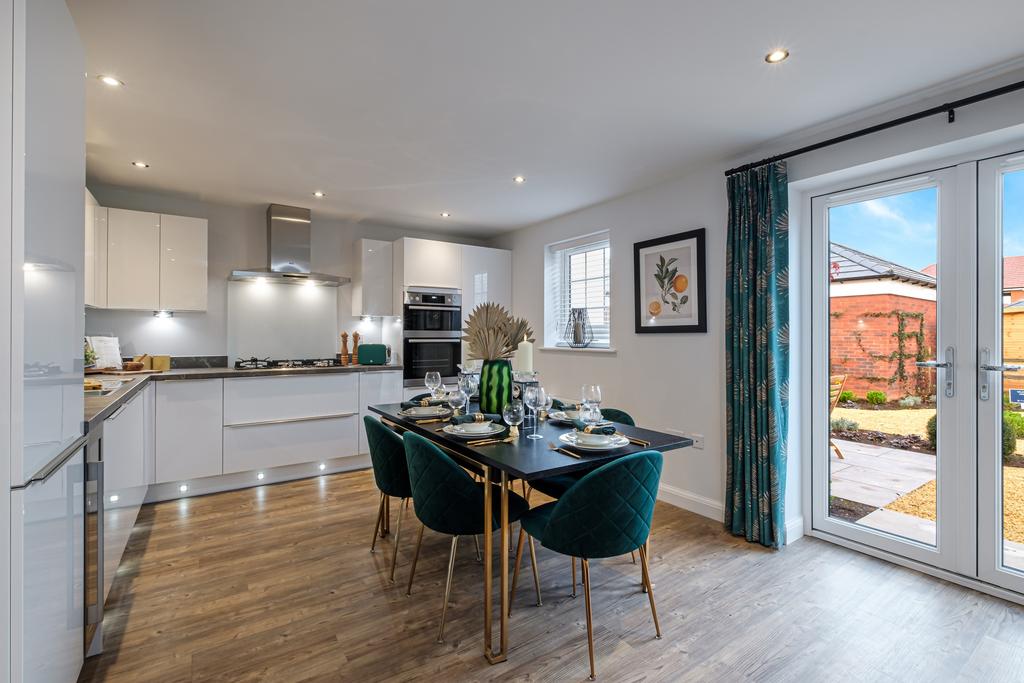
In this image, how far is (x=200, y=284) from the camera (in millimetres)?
4016

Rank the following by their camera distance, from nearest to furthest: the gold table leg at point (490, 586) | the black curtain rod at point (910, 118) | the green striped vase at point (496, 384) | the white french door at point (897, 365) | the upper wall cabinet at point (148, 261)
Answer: the gold table leg at point (490, 586)
the black curtain rod at point (910, 118)
the white french door at point (897, 365)
the green striped vase at point (496, 384)
the upper wall cabinet at point (148, 261)

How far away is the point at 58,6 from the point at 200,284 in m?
3.00

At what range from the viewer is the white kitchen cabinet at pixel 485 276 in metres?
5.05

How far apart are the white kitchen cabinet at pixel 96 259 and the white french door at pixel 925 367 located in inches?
192

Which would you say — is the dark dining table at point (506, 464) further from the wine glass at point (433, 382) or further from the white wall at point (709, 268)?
the white wall at point (709, 268)

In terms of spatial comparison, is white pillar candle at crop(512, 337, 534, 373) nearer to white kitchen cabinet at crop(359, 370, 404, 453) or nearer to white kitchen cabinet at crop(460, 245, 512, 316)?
white kitchen cabinet at crop(359, 370, 404, 453)

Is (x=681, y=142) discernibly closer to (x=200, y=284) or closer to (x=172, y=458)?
(x=200, y=284)

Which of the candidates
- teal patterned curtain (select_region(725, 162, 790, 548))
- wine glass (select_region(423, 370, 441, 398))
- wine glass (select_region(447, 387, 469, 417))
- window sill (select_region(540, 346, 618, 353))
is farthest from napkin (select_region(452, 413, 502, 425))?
window sill (select_region(540, 346, 618, 353))

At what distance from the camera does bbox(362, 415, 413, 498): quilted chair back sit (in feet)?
7.87

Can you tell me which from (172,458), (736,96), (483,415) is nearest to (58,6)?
(483,415)

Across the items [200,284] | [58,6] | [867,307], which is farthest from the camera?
[200,284]

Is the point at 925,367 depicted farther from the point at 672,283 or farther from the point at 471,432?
the point at 471,432

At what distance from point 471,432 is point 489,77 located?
5.29 ft

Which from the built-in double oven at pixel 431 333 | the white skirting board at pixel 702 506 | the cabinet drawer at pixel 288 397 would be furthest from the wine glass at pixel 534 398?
the cabinet drawer at pixel 288 397
